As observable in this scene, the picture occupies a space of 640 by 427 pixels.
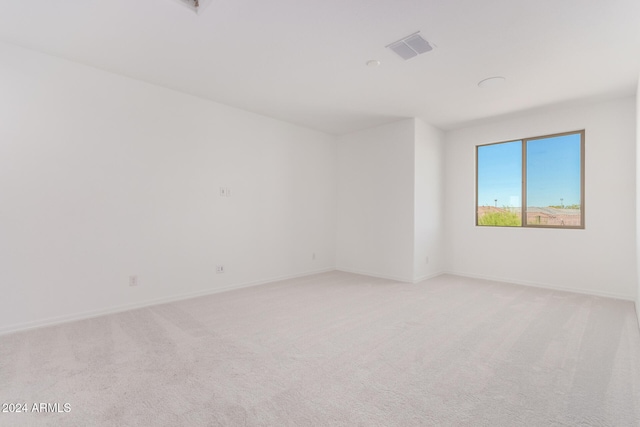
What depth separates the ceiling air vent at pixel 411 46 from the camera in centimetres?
261

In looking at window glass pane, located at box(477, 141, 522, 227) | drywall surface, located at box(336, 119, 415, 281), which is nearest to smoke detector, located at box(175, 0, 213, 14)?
drywall surface, located at box(336, 119, 415, 281)

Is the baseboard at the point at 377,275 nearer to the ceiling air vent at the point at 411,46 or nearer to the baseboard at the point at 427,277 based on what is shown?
the baseboard at the point at 427,277

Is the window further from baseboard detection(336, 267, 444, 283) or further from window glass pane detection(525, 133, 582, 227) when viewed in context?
baseboard detection(336, 267, 444, 283)

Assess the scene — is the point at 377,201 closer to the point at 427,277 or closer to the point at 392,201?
the point at 392,201

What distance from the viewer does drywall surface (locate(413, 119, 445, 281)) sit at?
484 cm

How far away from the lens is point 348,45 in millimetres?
2742

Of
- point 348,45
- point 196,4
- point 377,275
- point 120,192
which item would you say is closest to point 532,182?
point 377,275

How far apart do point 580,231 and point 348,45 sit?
4.15m

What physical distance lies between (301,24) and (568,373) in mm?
3283

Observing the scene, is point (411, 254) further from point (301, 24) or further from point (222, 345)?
point (301, 24)

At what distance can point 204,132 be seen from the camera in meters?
4.06

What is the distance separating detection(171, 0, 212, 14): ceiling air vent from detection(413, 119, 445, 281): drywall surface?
3.51 metres

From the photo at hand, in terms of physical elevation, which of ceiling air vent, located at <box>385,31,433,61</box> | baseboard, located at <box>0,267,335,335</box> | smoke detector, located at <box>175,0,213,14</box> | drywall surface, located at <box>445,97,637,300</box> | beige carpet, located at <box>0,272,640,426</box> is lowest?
beige carpet, located at <box>0,272,640,426</box>

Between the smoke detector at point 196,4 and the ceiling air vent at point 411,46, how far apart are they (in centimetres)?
159
